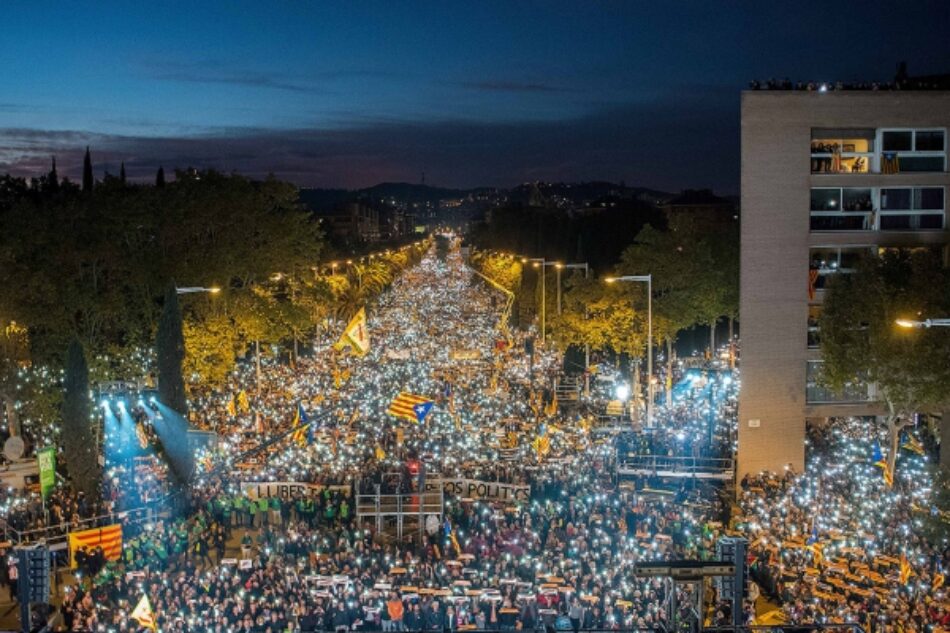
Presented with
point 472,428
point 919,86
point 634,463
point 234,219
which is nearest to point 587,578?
point 634,463

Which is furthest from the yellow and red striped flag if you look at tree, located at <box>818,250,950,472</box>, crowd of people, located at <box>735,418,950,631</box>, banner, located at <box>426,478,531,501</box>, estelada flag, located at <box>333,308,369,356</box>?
estelada flag, located at <box>333,308,369,356</box>

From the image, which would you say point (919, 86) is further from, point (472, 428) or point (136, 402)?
Result: point (136, 402)

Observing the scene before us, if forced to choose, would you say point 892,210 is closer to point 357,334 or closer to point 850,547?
point 850,547

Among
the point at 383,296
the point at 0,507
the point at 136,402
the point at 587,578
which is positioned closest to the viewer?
the point at 587,578

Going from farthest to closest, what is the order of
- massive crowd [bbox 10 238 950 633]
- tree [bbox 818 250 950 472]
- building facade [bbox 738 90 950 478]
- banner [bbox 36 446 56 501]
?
1. building facade [bbox 738 90 950 478]
2. tree [bbox 818 250 950 472]
3. banner [bbox 36 446 56 501]
4. massive crowd [bbox 10 238 950 633]

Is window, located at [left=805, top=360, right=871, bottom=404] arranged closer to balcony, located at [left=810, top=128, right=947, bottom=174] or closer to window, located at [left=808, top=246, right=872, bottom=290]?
window, located at [left=808, top=246, right=872, bottom=290]

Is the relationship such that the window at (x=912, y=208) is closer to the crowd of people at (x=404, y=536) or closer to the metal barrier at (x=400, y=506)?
the crowd of people at (x=404, y=536)
